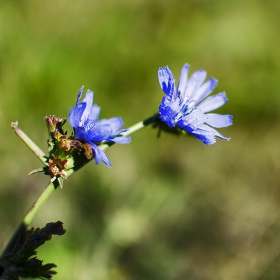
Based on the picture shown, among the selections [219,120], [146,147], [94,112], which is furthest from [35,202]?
[146,147]

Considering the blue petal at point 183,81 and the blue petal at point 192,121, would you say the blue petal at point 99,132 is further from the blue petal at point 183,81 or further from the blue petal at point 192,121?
the blue petal at point 183,81

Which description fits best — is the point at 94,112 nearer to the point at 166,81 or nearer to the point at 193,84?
the point at 166,81

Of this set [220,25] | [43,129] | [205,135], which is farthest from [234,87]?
[205,135]

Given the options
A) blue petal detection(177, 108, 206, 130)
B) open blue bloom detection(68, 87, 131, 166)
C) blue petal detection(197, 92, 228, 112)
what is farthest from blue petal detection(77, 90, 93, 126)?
blue petal detection(197, 92, 228, 112)

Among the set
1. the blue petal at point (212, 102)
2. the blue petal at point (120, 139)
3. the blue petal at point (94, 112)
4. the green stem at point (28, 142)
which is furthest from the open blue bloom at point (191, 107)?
the green stem at point (28, 142)

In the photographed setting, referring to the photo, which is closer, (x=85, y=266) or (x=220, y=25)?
(x=85, y=266)

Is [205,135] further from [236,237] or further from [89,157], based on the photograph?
[236,237]
